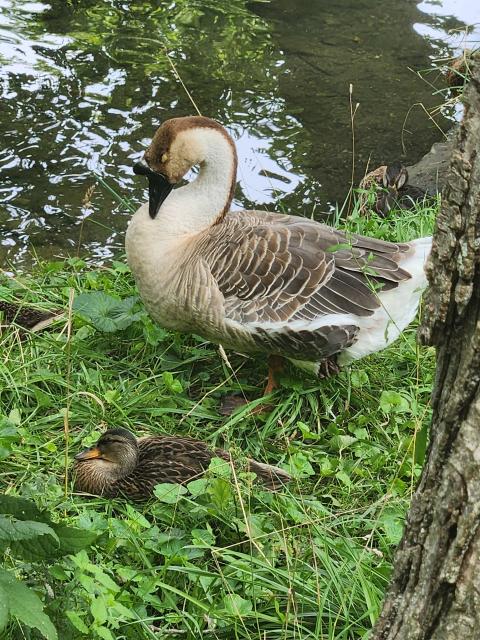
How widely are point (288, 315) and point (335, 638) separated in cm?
172

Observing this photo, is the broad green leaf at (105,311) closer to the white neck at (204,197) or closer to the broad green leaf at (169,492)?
the white neck at (204,197)

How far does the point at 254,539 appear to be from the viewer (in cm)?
311

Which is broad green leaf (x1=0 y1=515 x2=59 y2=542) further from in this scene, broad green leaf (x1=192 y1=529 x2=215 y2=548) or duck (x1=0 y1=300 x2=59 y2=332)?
duck (x1=0 y1=300 x2=59 y2=332)

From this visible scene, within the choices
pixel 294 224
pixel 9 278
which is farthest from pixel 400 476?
pixel 9 278

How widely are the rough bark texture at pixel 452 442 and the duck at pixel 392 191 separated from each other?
456 cm

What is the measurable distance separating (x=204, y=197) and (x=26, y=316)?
1.18 meters

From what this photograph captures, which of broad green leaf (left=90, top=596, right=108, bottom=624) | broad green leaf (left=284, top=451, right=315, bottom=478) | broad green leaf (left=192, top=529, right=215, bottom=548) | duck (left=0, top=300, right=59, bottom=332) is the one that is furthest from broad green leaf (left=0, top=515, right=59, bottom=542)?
duck (left=0, top=300, right=59, bottom=332)

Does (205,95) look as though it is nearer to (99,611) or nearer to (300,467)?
(300,467)

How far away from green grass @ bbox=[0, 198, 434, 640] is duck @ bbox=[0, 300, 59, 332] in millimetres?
76

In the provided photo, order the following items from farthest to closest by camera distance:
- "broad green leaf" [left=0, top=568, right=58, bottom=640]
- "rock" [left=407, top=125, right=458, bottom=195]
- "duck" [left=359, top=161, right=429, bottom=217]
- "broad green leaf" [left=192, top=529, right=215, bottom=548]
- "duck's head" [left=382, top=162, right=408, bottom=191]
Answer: "rock" [left=407, top=125, right=458, bottom=195] < "duck's head" [left=382, top=162, right=408, bottom=191] < "duck" [left=359, top=161, right=429, bottom=217] < "broad green leaf" [left=192, top=529, right=215, bottom=548] < "broad green leaf" [left=0, top=568, right=58, bottom=640]

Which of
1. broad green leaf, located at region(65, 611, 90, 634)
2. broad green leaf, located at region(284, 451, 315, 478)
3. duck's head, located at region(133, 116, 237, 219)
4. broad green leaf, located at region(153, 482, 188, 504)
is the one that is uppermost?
duck's head, located at region(133, 116, 237, 219)

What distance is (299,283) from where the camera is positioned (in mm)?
4230

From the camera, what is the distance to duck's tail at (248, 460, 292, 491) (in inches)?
146

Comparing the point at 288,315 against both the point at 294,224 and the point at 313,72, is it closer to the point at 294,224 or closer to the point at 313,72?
the point at 294,224
